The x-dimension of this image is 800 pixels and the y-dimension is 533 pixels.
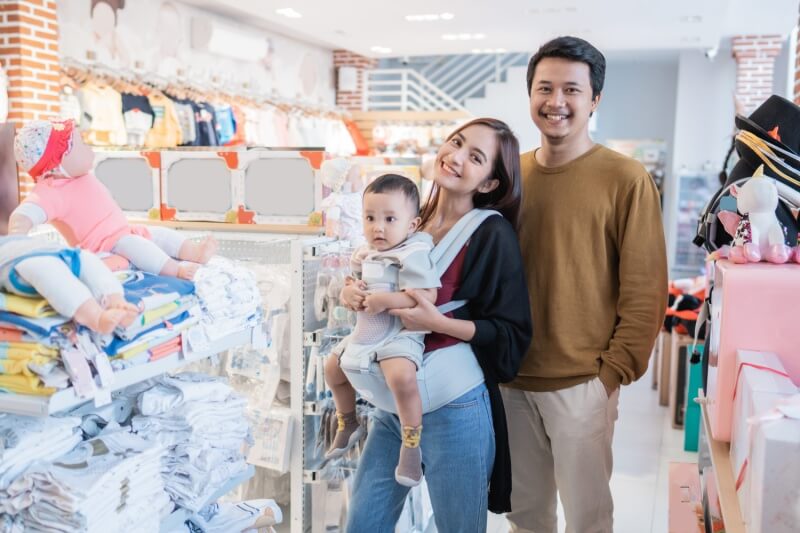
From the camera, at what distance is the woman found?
1694mm

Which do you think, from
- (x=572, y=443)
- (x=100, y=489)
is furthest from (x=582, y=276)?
(x=100, y=489)

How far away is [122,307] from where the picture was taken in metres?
1.41

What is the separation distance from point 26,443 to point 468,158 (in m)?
1.13

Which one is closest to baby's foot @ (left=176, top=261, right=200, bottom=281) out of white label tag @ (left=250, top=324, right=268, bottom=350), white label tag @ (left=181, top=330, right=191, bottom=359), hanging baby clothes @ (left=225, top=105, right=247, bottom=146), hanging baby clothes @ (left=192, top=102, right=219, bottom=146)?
white label tag @ (left=181, top=330, right=191, bottom=359)

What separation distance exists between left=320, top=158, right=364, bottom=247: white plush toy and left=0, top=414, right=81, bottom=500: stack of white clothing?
1.46 m

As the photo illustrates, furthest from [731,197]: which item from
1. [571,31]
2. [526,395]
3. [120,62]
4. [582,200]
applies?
[571,31]

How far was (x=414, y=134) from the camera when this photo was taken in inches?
445

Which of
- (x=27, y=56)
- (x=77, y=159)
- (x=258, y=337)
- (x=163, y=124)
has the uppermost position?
(x=27, y=56)

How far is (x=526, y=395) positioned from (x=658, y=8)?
7.87m

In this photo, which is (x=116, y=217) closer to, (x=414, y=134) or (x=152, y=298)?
(x=152, y=298)

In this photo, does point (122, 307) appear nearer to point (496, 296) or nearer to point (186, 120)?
point (496, 296)

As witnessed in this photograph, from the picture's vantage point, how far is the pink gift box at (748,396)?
119 cm

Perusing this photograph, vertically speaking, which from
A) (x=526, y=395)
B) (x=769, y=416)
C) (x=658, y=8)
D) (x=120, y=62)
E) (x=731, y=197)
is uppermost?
(x=658, y=8)

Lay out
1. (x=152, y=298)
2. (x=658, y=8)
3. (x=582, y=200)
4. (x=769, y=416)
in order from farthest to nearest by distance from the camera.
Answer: (x=658, y=8) → (x=582, y=200) → (x=152, y=298) → (x=769, y=416)
